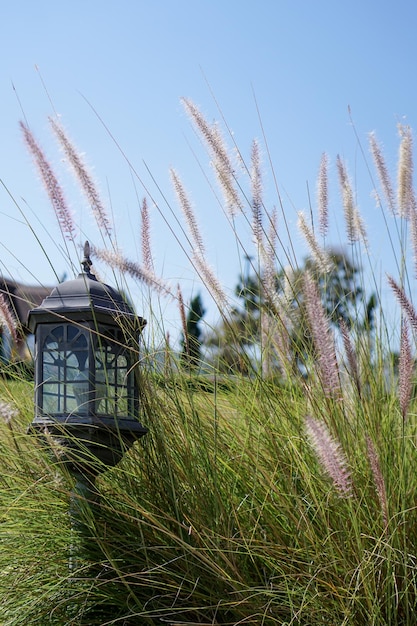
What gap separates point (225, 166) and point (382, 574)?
53.7 inches

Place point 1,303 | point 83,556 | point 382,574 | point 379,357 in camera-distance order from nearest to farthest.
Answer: point 382,574 < point 83,556 < point 1,303 < point 379,357

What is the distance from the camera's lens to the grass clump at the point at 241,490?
2152mm

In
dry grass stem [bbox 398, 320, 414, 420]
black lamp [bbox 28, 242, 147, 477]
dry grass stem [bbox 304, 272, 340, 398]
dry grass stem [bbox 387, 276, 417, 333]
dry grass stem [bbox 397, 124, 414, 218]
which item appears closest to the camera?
dry grass stem [bbox 304, 272, 340, 398]

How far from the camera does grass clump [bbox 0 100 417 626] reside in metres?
2.15

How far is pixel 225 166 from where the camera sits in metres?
2.79

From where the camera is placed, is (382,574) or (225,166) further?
(225,166)

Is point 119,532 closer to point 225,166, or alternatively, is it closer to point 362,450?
point 362,450

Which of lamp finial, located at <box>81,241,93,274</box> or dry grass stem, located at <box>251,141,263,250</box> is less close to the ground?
dry grass stem, located at <box>251,141,263,250</box>

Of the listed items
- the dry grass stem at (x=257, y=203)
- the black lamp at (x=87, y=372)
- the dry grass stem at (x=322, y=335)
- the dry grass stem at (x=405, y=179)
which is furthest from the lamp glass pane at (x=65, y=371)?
the dry grass stem at (x=405, y=179)

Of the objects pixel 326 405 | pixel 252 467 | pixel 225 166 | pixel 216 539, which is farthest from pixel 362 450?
pixel 225 166

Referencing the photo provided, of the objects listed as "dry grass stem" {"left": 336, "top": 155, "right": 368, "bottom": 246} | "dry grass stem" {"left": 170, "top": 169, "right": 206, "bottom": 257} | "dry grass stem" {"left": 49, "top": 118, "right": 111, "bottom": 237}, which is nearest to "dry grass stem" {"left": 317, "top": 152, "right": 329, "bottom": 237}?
"dry grass stem" {"left": 336, "top": 155, "right": 368, "bottom": 246}

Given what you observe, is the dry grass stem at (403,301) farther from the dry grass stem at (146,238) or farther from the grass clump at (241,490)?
the dry grass stem at (146,238)

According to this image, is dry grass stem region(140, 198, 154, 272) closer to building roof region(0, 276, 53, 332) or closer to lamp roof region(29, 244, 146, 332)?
lamp roof region(29, 244, 146, 332)

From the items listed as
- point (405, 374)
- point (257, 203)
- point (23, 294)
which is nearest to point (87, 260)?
point (23, 294)
